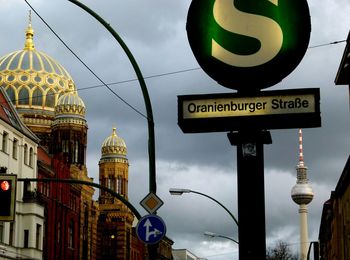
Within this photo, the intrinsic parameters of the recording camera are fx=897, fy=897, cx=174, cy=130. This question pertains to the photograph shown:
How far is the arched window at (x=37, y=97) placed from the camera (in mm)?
95000

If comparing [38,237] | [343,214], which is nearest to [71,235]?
[38,237]

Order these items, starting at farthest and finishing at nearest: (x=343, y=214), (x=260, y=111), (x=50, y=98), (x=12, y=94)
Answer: (x=50, y=98) < (x=12, y=94) < (x=343, y=214) < (x=260, y=111)

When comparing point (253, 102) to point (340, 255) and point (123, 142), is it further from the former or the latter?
point (123, 142)

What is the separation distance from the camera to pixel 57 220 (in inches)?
2840

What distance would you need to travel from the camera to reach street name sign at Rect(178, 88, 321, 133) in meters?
7.53

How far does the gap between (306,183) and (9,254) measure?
441 feet

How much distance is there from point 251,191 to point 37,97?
89.7 metres

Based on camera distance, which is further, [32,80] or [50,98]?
[50,98]

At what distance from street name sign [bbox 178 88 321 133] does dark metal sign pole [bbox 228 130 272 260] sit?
104 mm

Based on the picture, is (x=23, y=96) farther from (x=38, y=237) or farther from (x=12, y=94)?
(x=38, y=237)

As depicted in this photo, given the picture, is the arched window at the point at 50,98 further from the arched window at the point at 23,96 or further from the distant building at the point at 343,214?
the distant building at the point at 343,214

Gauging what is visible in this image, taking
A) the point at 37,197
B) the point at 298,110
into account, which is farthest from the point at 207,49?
the point at 37,197

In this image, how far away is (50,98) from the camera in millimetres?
→ 96812

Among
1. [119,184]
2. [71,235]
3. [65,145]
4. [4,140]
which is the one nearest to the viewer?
[4,140]
